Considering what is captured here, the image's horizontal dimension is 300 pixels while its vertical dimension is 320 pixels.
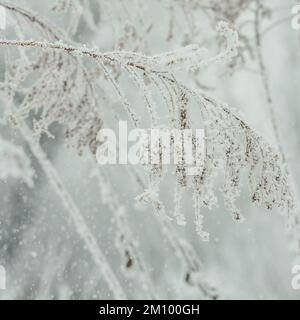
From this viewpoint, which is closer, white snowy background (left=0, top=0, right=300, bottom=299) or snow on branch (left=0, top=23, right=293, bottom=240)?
snow on branch (left=0, top=23, right=293, bottom=240)

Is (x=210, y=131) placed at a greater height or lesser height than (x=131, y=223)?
lesser

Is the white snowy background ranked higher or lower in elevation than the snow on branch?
higher

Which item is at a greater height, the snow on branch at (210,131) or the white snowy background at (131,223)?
the white snowy background at (131,223)

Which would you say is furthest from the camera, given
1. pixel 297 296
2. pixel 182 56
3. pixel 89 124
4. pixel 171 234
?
pixel 297 296

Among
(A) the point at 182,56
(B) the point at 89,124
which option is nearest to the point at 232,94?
(B) the point at 89,124

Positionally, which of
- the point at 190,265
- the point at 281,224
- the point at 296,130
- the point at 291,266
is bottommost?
the point at 190,265

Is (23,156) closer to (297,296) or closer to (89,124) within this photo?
(89,124)

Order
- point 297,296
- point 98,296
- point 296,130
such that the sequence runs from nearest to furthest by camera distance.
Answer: point 98,296 → point 297,296 → point 296,130

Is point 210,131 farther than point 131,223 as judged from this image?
No

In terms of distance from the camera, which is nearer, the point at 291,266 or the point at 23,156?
the point at 23,156

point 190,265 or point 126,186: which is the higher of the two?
point 126,186

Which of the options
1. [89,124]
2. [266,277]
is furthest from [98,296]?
[89,124]
